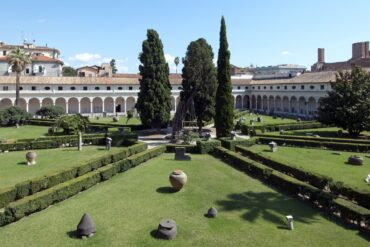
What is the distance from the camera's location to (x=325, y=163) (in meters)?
25.7

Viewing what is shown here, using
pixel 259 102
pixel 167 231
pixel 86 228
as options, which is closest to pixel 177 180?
pixel 167 231

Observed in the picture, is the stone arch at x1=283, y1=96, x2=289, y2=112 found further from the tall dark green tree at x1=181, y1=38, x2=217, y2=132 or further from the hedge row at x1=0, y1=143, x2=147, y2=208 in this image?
the hedge row at x1=0, y1=143, x2=147, y2=208

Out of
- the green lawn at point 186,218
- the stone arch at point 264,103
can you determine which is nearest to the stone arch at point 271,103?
the stone arch at point 264,103

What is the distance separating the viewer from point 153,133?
1743 inches

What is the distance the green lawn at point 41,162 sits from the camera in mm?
21906

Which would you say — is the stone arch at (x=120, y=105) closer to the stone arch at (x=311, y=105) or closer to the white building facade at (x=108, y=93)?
the white building facade at (x=108, y=93)

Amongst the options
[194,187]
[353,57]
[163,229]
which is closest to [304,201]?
[194,187]

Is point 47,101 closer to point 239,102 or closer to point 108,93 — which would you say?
point 108,93

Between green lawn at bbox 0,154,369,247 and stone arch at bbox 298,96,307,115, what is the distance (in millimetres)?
51132

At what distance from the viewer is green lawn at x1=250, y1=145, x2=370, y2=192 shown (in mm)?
20920

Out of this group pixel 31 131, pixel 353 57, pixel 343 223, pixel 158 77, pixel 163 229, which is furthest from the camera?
pixel 353 57

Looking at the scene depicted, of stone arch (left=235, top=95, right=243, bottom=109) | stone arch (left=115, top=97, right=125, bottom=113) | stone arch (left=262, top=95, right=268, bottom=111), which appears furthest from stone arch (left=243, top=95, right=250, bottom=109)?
stone arch (left=115, top=97, right=125, bottom=113)

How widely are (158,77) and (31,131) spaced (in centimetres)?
1981

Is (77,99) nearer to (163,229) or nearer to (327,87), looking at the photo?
(327,87)
